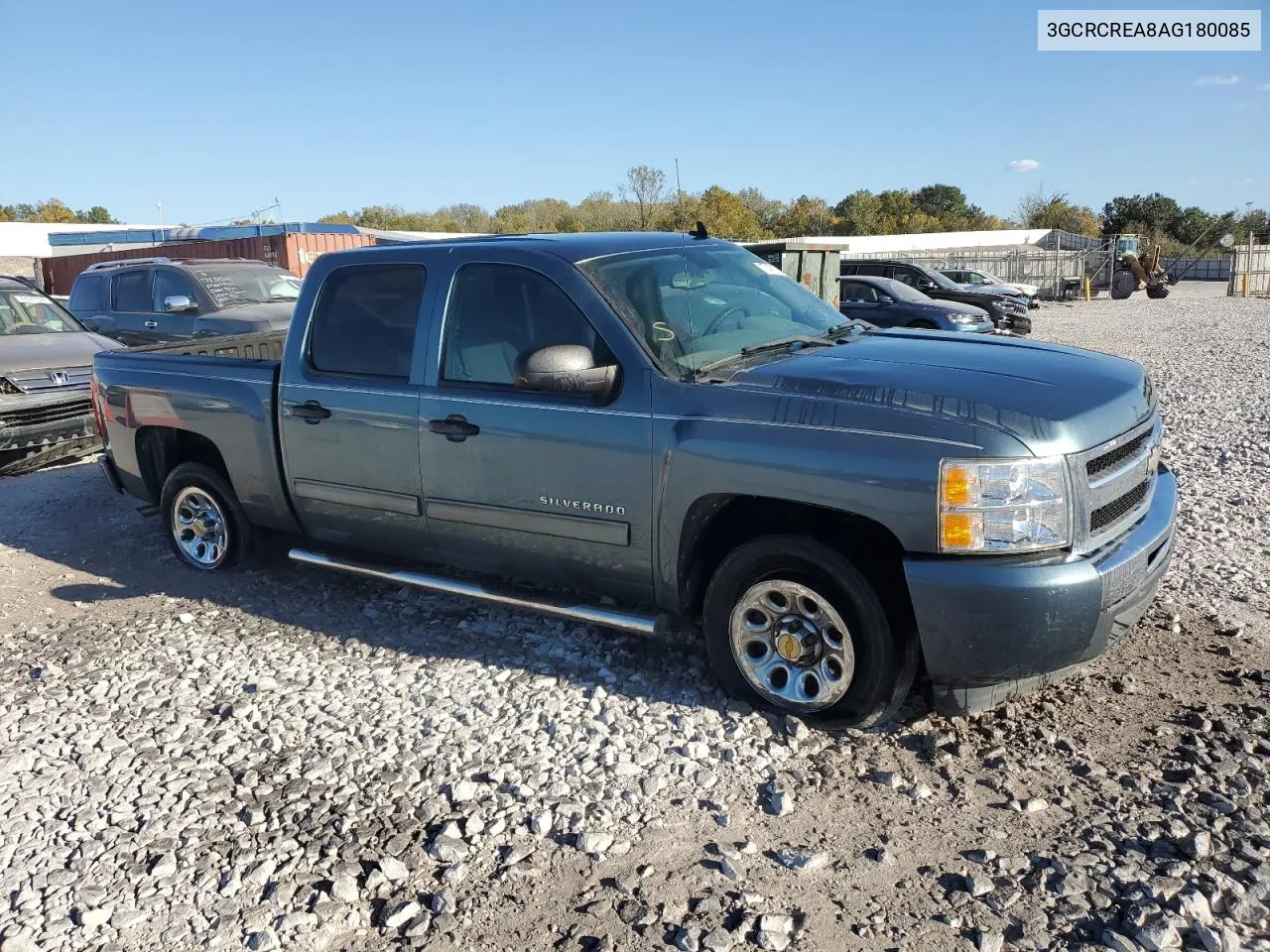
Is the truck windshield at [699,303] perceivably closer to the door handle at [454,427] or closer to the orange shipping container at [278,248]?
the door handle at [454,427]

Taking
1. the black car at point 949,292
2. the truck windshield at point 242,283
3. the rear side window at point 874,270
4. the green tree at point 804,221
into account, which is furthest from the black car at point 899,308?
the green tree at point 804,221

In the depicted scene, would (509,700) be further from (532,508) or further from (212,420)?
(212,420)

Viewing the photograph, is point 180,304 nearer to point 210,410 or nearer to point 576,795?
point 210,410

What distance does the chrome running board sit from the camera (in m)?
4.19

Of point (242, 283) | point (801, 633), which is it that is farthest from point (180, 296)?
point (801, 633)

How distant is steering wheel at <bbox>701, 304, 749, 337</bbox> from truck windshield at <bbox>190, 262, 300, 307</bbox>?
9177 mm

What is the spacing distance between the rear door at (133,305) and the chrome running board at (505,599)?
340 inches

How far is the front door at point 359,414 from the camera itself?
4.86 metres

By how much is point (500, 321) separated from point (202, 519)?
8.69ft

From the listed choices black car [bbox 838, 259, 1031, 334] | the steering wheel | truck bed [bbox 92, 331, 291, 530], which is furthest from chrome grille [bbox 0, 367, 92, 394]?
black car [bbox 838, 259, 1031, 334]

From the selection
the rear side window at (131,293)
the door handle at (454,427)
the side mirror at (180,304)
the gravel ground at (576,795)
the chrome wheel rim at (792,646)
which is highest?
the rear side window at (131,293)

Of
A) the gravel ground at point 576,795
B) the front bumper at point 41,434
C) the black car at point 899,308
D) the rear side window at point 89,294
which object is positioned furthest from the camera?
the black car at point 899,308

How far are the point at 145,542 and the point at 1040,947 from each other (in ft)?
20.2

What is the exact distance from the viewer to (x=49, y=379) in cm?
911
